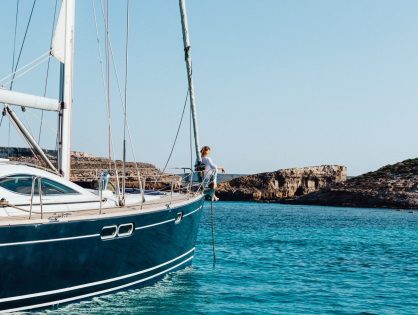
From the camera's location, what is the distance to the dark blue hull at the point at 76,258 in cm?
1059

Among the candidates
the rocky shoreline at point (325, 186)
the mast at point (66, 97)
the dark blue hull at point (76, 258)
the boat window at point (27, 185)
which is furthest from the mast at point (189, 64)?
the rocky shoreline at point (325, 186)

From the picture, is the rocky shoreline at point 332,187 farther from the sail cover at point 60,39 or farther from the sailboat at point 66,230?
the sail cover at point 60,39

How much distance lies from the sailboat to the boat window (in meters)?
0.02

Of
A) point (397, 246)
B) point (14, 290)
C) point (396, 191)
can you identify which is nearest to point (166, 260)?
point (14, 290)

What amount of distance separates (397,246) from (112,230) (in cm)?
2139

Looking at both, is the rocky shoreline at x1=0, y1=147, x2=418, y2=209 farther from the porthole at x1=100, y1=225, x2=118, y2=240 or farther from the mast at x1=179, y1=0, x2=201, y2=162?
the porthole at x1=100, y1=225, x2=118, y2=240

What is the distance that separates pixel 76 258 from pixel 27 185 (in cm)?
205

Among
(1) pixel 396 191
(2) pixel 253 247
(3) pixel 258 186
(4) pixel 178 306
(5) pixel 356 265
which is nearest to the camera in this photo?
(4) pixel 178 306

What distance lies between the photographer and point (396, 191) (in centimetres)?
8925

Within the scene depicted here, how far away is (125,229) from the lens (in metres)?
12.9

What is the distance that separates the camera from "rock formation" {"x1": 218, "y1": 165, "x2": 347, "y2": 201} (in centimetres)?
10938

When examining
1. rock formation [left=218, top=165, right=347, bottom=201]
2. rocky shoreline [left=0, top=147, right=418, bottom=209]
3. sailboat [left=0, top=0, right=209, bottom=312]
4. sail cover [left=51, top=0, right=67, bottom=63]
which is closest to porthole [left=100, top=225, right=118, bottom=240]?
sailboat [left=0, top=0, right=209, bottom=312]

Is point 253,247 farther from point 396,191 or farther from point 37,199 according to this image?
point 396,191

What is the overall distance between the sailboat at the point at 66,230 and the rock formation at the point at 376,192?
7462 cm
